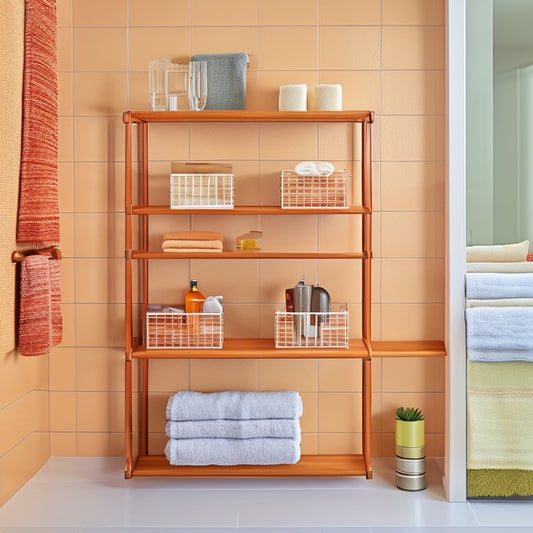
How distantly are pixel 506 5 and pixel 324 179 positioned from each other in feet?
3.03

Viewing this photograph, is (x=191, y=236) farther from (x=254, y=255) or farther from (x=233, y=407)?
(x=233, y=407)

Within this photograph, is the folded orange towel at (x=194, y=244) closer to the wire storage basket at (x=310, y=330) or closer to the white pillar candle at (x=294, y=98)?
the wire storage basket at (x=310, y=330)

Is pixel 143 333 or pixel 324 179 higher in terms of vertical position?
pixel 324 179

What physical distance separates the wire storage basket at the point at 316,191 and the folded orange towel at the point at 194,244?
0.30 meters

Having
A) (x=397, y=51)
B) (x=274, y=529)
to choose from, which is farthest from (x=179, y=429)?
(x=397, y=51)

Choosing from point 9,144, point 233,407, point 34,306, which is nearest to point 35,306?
point 34,306

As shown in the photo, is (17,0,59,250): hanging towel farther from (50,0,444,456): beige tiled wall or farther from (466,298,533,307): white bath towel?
(466,298,533,307): white bath towel


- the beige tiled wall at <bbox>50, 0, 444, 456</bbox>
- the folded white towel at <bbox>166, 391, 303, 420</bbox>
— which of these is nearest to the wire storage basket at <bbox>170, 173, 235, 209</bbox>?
the beige tiled wall at <bbox>50, 0, 444, 456</bbox>

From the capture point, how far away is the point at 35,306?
9.40ft

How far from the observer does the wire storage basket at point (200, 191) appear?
3.05 meters

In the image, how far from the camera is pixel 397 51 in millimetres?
3279

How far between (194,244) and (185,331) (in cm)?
A: 35

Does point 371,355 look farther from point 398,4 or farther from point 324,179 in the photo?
point 398,4

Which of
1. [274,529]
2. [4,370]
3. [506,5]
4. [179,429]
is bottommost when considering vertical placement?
[274,529]
